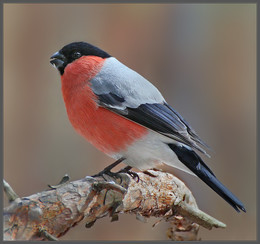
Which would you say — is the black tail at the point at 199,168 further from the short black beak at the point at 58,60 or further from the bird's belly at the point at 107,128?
the short black beak at the point at 58,60

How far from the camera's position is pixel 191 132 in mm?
1535

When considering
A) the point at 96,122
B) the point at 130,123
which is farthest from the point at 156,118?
the point at 96,122

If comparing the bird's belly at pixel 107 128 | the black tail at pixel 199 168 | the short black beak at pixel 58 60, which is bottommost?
the black tail at pixel 199 168

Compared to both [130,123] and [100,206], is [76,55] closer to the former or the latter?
[130,123]

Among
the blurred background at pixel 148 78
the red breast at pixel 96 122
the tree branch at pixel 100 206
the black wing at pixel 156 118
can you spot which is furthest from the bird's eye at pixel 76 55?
the blurred background at pixel 148 78

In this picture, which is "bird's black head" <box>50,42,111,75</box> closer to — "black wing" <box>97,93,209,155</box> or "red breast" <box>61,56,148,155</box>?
"red breast" <box>61,56,148,155</box>

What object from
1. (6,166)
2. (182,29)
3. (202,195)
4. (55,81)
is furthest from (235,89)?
(6,166)

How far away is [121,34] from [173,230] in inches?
50.4

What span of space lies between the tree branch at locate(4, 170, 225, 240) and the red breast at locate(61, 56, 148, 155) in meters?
0.13

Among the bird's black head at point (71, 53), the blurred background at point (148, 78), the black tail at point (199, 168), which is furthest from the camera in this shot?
the blurred background at point (148, 78)

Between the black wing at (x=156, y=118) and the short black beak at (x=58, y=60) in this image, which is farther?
the short black beak at (x=58, y=60)

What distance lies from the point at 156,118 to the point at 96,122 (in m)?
0.20

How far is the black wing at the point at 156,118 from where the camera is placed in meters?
1.43

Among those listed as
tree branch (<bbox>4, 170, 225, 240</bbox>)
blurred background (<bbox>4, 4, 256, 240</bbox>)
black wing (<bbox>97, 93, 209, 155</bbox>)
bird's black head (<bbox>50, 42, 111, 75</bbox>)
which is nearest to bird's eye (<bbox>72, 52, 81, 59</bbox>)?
bird's black head (<bbox>50, 42, 111, 75</bbox>)
